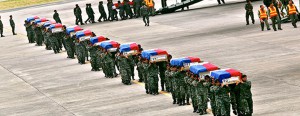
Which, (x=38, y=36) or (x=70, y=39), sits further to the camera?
(x=38, y=36)

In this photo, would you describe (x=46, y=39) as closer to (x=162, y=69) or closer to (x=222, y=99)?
(x=162, y=69)

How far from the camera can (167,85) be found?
38625 mm

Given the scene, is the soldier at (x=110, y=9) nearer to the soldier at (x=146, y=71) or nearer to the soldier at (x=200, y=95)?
the soldier at (x=146, y=71)

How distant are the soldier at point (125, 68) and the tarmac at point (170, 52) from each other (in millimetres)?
515

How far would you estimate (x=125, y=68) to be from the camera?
141 feet

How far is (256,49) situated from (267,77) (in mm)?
10536

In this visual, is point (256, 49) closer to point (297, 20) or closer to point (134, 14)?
point (297, 20)

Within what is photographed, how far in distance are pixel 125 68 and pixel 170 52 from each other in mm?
13461

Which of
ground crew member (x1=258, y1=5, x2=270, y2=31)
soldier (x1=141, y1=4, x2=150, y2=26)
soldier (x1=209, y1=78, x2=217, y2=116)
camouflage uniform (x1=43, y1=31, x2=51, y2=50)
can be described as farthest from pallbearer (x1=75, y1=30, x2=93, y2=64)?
soldier (x1=209, y1=78, x2=217, y2=116)

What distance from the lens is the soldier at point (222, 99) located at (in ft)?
103

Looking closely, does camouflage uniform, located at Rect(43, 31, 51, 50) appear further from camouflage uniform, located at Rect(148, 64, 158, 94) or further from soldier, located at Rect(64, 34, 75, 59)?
camouflage uniform, located at Rect(148, 64, 158, 94)

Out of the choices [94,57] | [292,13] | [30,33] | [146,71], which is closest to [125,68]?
[146,71]

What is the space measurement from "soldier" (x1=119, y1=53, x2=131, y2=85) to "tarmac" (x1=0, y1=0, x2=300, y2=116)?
515mm

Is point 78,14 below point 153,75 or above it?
below
